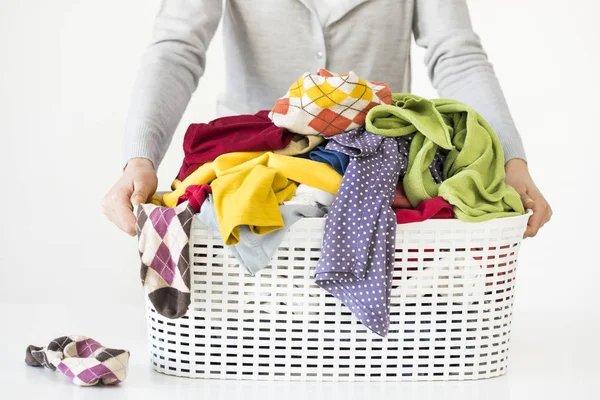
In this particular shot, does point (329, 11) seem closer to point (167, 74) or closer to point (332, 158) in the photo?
point (167, 74)

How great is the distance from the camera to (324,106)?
3.72ft

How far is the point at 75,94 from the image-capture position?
225 centimetres

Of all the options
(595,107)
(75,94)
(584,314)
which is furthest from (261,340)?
(595,107)

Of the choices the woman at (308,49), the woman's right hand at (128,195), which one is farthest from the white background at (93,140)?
the woman's right hand at (128,195)

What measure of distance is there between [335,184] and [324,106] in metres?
0.11

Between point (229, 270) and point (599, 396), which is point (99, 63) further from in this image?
point (599, 396)

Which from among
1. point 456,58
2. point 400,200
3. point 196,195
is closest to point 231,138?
point 196,195

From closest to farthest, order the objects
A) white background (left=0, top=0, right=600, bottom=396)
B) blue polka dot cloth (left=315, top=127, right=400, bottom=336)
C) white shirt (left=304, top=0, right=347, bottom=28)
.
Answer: blue polka dot cloth (left=315, top=127, right=400, bottom=336), white shirt (left=304, top=0, right=347, bottom=28), white background (left=0, top=0, right=600, bottom=396)

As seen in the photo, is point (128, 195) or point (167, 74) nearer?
point (128, 195)

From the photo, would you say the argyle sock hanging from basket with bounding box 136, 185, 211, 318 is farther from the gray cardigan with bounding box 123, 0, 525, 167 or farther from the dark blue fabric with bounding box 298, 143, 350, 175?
the gray cardigan with bounding box 123, 0, 525, 167

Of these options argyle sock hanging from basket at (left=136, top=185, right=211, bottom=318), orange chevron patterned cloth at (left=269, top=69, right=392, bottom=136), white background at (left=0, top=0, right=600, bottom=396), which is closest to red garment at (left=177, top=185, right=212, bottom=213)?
argyle sock hanging from basket at (left=136, top=185, right=211, bottom=318)

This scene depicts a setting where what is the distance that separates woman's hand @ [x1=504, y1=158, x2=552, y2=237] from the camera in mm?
1198

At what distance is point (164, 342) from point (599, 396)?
0.57 m

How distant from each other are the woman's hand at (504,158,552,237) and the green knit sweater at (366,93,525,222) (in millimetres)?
76
